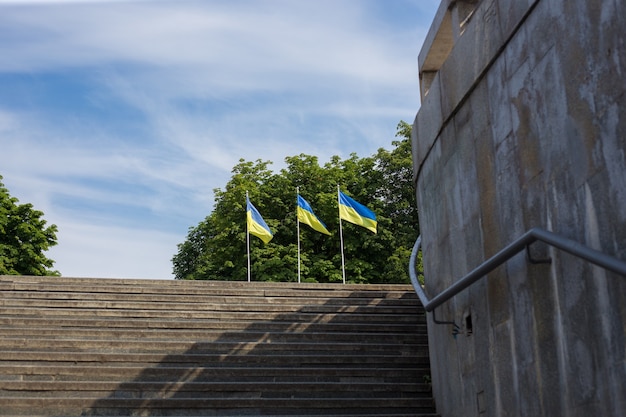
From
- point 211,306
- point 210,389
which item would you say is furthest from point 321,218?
point 210,389

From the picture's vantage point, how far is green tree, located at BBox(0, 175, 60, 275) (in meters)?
30.3

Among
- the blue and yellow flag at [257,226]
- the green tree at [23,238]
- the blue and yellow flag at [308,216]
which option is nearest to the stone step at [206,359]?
the blue and yellow flag at [257,226]

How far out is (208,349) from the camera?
11.1 m

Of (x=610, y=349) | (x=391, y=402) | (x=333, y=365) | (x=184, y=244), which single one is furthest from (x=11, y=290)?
(x=184, y=244)

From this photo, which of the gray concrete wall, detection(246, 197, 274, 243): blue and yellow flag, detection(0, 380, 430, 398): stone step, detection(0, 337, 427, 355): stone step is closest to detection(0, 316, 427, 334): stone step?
detection(0, 337, 427, 355): stone step

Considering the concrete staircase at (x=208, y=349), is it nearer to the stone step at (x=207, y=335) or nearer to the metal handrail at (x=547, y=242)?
the stone step at (x=207, y=335)

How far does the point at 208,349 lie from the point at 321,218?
21262mm

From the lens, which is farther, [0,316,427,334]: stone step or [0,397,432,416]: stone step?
[0,316,427,334]: stone step

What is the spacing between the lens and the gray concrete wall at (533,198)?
5566 mm

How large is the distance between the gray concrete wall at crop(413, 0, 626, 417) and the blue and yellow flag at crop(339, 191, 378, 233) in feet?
38.3

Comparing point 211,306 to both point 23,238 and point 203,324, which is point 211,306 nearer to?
point 203,324

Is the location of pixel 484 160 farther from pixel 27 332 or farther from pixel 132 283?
pixel 132 283

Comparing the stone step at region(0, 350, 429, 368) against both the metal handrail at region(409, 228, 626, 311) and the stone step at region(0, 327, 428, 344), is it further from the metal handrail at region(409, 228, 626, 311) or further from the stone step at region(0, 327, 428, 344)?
the metal handrail at region(409, 228, 626, 311)

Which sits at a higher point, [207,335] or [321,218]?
[321,218]
